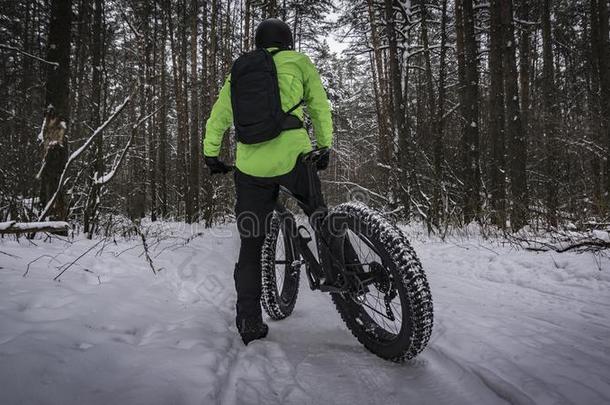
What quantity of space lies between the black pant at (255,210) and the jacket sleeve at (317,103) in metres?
0.24

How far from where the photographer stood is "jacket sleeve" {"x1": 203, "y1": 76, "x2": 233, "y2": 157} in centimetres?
229

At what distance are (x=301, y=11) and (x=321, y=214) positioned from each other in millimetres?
14422

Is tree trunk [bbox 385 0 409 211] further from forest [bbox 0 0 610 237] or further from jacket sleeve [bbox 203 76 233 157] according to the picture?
jacket sleeve [bbox 203 76 233 157]

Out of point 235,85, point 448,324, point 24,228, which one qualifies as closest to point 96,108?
point 24,228

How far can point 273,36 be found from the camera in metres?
2.27

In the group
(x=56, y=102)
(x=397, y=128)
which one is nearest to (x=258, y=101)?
(x=56, y=102)

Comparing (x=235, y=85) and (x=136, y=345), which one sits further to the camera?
(x=235, y=85)

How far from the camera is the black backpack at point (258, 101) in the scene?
6.70 feet

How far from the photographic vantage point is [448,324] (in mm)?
2271

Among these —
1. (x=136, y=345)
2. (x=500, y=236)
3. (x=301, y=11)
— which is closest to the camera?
(x=136, y=345)

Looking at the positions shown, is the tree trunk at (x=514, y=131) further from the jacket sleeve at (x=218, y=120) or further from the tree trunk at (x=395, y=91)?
the jacket sleeve at (x=218, y=120)

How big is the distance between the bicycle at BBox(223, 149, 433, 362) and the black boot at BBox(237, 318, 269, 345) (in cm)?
44

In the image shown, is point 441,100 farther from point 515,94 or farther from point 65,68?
point 65,68

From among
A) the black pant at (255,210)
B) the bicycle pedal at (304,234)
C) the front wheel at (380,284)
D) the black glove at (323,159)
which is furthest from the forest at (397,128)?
the front wheel at (380,284)
